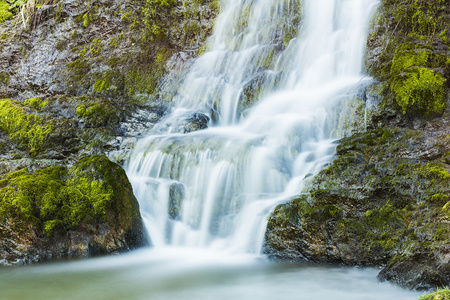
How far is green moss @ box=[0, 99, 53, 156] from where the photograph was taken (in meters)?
10.6

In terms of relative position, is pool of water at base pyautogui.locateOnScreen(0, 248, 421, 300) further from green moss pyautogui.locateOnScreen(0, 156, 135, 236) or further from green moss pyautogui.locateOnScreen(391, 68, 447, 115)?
→ green moss pyautogui.locateOnScreen(391, 68, 447, 115)

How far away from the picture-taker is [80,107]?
12.1 m

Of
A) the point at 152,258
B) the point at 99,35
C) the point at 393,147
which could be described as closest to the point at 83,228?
the point at 152,258

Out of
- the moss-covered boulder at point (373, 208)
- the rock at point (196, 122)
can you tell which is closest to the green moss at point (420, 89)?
the moss-covered boulder at point (373, 208)

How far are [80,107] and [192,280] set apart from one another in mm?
8307

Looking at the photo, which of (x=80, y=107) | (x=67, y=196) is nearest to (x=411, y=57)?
(x=67, y=196)

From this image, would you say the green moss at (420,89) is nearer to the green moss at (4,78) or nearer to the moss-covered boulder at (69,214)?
the moss-covered boulder at (69,214)

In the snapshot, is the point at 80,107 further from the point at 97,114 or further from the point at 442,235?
the point at 442,235

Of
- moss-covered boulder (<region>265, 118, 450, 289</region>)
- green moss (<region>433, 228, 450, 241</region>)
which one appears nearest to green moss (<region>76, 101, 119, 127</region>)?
moss-covered boulder (<region>265, 118, 450, 289</region>)

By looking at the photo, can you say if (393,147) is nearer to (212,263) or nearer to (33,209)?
(212,263)

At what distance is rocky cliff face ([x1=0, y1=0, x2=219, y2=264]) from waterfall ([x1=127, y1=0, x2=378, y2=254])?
938mm

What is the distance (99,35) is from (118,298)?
43.9 ft

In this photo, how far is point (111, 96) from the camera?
1412 centimetres

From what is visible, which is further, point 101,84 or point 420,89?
point 101,84
